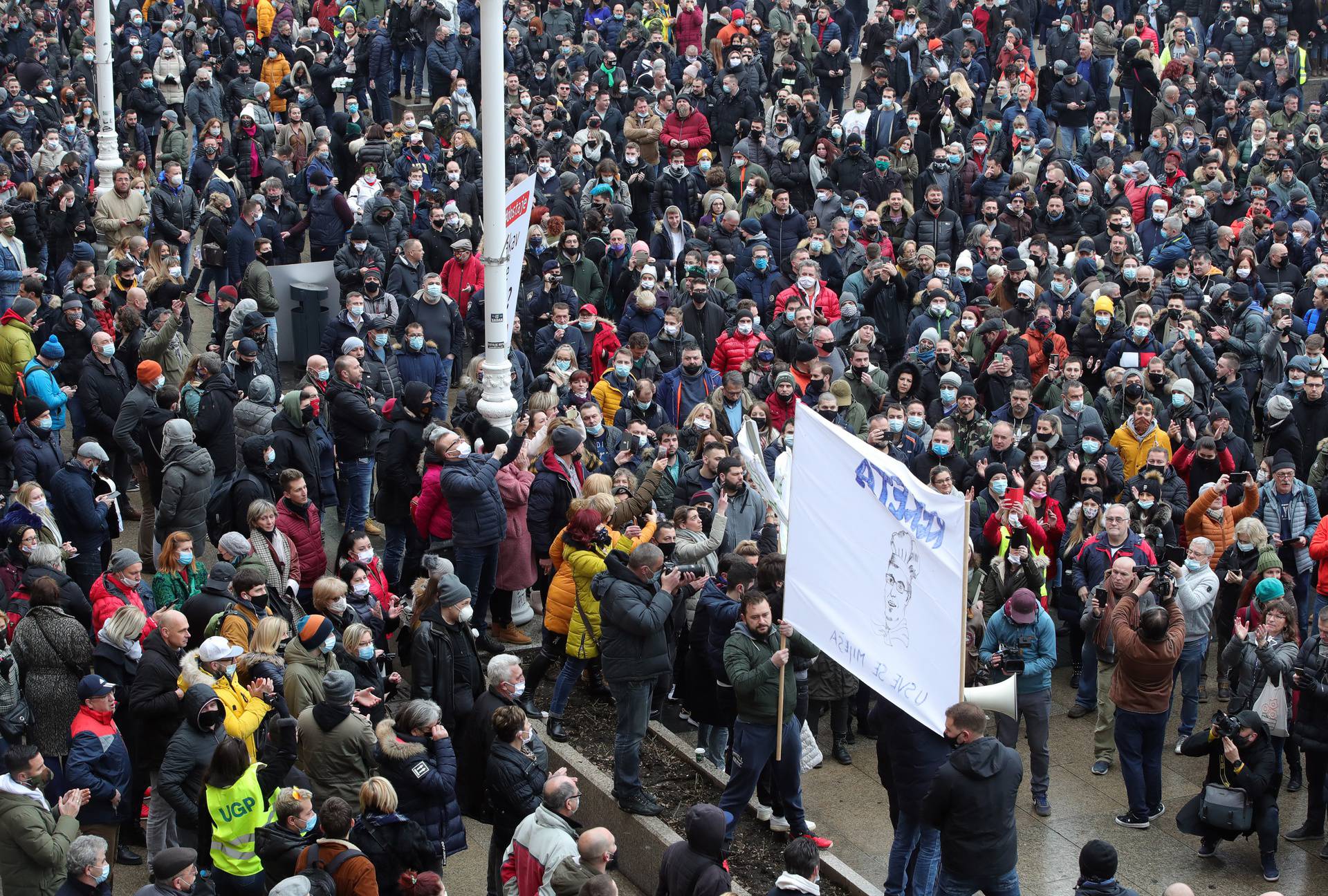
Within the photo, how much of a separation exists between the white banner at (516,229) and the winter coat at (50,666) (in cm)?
438

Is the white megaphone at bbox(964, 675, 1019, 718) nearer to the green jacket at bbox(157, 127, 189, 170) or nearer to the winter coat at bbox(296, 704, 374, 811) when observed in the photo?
the winter coat at bbox(296, 704, 374, 811)

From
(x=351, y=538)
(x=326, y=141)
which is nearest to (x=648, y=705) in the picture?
(x=351, y=538)

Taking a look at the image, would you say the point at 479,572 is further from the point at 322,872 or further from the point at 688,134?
the point at 688,134

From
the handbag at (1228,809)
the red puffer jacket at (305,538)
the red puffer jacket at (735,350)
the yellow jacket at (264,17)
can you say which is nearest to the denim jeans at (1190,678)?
the handbag at (1228,809)

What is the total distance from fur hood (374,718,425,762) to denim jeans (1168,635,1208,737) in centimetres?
560

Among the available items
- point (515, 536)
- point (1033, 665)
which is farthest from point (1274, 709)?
point (515, 536)

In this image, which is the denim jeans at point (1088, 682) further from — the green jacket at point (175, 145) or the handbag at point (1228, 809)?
the green jacket at point (175, 145)

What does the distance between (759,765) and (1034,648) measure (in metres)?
2.42

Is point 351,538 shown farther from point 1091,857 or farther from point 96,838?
point 1091,857

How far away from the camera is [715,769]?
37.5 ft

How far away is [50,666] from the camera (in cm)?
1049

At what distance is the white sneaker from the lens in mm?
13211

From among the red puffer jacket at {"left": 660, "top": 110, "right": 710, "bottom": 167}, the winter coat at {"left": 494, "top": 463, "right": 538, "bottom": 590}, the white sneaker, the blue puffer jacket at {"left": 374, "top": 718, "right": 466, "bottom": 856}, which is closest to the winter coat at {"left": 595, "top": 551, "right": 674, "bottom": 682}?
the blue puffer jacket at {"left": 374, "top": 718, "right": 466, "bottom": 856}

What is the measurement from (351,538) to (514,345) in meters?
5.26
